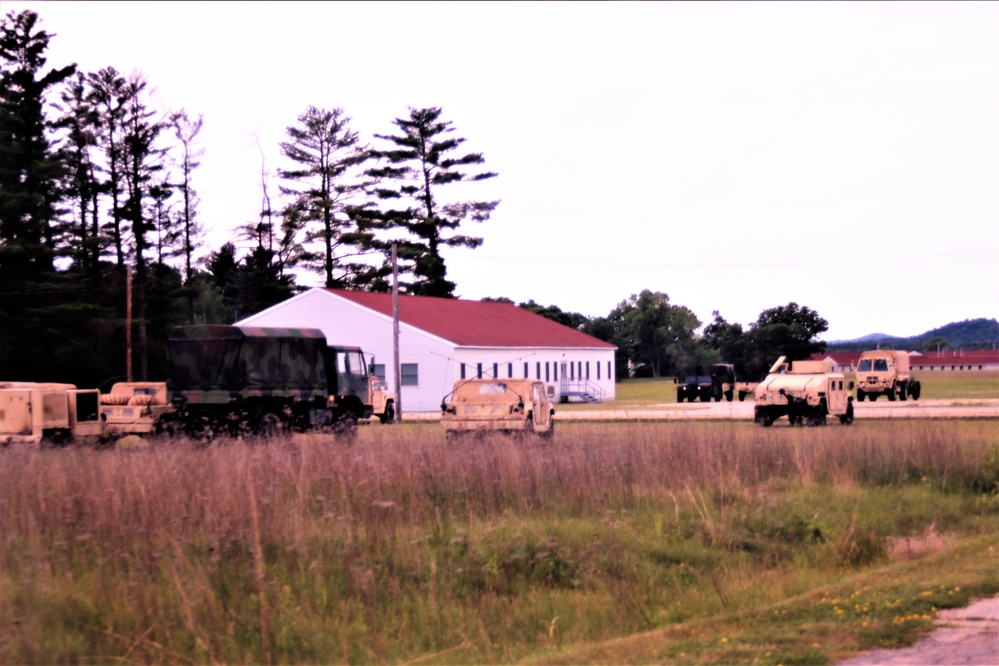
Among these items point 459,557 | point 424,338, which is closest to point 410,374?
point 424,338

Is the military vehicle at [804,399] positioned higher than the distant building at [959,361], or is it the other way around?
the distant building at [959,361]

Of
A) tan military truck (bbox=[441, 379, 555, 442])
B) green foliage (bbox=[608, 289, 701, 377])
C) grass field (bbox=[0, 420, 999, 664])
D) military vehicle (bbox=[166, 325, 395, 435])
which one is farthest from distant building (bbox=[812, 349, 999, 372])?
grass field (bbox=[0, 420, 999, 664])

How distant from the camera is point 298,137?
79750mm

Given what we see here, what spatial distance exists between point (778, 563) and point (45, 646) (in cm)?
805

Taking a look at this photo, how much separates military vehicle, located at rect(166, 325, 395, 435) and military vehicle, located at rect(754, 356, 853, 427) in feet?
44.2

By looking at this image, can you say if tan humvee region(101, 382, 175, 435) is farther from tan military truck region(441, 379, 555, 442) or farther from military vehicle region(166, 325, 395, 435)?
tan military truck region(441, 379, 555, 442)

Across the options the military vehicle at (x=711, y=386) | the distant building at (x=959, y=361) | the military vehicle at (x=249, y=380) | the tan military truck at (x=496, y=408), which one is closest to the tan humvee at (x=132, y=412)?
the military vehicle at (x=249, y=380)

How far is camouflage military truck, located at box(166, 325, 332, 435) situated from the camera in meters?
28.8

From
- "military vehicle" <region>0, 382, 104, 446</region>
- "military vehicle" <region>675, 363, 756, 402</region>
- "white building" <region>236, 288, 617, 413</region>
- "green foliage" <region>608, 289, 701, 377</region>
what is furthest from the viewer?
"green foliage" <region>608, 289, 701, 377</region>

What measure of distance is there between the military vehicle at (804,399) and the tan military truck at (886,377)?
1023 inches

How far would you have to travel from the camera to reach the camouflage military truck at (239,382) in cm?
2884

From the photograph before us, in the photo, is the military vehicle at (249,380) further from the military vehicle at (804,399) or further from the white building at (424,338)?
the white building at (424,338)

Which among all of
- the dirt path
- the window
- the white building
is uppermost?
the white building

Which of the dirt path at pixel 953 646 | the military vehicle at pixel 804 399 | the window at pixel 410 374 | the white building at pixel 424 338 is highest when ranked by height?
the white building at pixel 424 338
